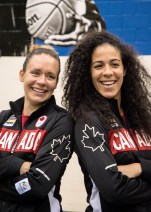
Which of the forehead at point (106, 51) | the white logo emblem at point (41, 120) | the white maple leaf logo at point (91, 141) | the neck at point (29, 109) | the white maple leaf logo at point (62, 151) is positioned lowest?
the white maple leaf logo at point (62, 151)

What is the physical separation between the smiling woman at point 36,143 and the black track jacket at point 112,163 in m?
0.14

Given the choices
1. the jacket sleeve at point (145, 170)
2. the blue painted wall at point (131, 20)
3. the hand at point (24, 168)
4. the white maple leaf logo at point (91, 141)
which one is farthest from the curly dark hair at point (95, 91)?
the blue painted wall at point (131, 20)

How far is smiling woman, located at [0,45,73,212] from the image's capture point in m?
1.54

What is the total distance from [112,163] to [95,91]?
465 millimetres

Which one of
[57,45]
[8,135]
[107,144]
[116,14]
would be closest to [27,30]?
[57,45]

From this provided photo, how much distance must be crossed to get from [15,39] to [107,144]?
1910mm

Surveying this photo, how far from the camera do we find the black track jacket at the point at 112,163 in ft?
4.76

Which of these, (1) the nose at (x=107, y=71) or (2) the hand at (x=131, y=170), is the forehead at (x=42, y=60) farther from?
(2) the hand at (x=131, y=170)

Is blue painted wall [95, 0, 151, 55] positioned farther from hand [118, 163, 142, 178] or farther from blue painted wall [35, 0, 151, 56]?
hand [118, 163, 142, 178]

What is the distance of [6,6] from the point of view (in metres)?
3.07

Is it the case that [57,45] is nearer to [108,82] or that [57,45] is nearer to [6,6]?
[6,6]

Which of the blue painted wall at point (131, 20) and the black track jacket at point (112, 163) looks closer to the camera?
the black track jacket at point (112, 163)

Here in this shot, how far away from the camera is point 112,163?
1489mm

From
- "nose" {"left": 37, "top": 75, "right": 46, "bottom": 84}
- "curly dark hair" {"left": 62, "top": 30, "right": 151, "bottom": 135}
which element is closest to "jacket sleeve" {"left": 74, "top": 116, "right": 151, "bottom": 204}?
"curly dark hair" {"left": 62, "top": 30, "right": 151, "bottom": 135}
